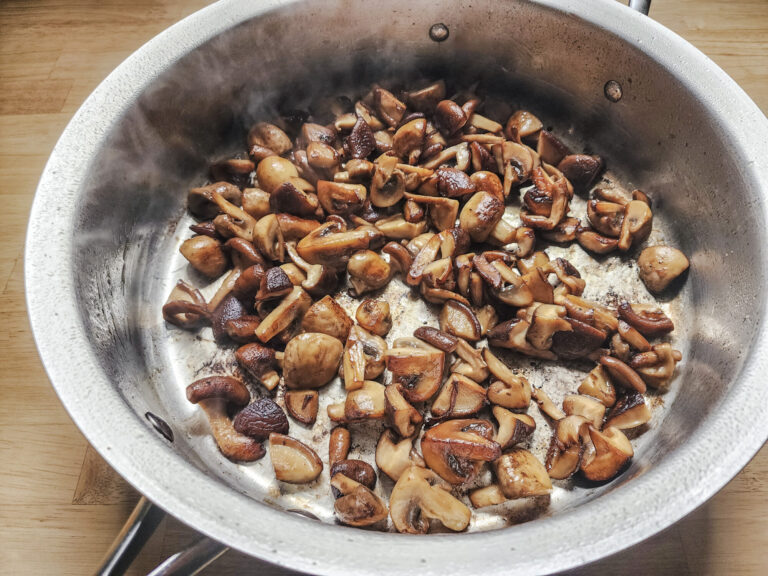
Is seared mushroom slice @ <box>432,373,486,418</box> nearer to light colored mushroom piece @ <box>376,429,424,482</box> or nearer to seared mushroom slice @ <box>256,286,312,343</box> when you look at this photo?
light colored mushroom piece @ <box>376,429,424,482</box>

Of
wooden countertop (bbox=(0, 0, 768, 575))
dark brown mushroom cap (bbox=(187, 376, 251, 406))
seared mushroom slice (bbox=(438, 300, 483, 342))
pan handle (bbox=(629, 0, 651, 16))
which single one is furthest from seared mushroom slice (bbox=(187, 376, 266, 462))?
pan handle (bbox=(629, 0, 651, 16))

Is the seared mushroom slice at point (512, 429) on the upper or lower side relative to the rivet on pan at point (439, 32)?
lower

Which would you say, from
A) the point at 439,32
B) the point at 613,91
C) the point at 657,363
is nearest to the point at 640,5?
the point at 613,91

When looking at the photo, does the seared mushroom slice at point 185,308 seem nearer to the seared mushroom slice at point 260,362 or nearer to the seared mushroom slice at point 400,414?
the seared mushroom slice at point 260,362

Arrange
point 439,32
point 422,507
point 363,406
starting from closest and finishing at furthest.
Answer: point 422,507 → point 363,406 → point 439,32

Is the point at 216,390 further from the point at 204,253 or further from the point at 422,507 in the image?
the point at 422,507

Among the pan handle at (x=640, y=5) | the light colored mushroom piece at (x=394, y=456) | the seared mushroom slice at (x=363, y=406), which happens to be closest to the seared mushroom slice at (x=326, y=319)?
the seared mushroom slice at (x=363, y=406)

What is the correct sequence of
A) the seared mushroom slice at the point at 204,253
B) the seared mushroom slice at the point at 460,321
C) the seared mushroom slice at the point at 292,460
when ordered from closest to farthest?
1. the seared mushroom slice at the point at 292,460
2. the seared mushroom slice at the point at 460,321
3. the seared mushroom slice at the point at 204,253

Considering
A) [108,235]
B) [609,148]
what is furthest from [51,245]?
[609,148]
